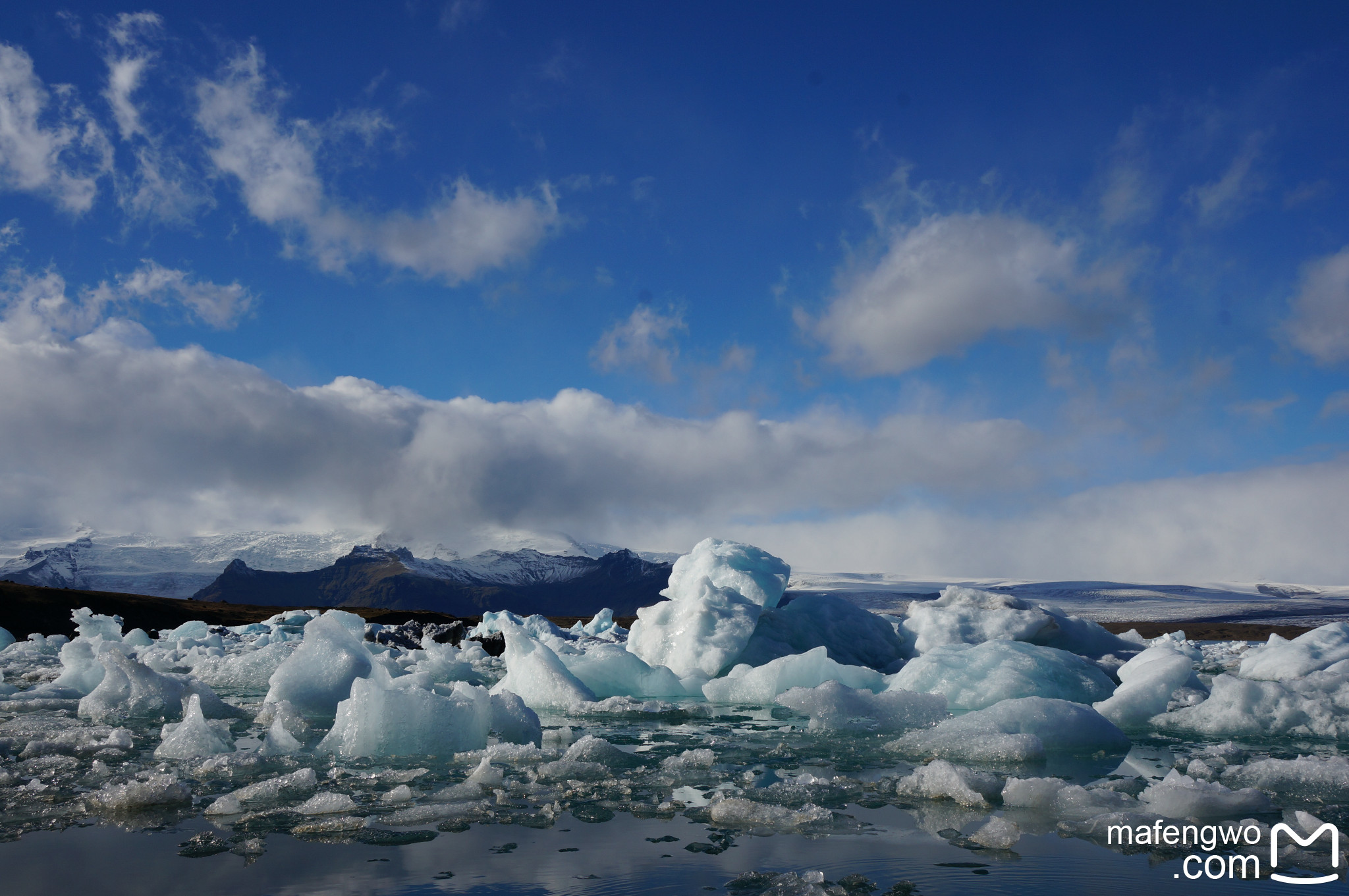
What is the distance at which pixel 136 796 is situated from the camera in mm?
3723

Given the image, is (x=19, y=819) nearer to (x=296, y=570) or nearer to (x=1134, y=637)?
(x=1134, y=637)

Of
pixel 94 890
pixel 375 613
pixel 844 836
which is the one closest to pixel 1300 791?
pixel 844 836

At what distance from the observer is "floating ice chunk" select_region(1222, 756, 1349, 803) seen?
4.25 meters

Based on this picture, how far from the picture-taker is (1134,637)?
662 inches

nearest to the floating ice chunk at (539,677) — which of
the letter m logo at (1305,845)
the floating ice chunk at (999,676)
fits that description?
the floating ice chunk at (999,676)

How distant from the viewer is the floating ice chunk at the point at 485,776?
14.0 ft

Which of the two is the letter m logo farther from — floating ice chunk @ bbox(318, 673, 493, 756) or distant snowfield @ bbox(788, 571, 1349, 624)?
distant snowfield @ bbox(788, 571, 1349, 624)

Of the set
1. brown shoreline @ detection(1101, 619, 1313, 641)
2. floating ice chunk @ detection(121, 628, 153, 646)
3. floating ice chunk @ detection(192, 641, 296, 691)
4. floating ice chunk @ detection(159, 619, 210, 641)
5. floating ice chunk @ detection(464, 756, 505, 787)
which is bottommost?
brown shoreline @ detection(1101, 619, 1313, 641)

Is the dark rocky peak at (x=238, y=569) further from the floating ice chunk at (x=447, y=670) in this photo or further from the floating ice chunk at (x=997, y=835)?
the floating ice chunk at (x=997, y=835)

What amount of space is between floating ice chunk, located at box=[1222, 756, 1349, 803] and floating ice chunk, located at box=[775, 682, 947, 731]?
2.48 metres

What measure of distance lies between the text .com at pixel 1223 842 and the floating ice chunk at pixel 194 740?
5.30 meters

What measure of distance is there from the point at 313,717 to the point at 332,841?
476 cm

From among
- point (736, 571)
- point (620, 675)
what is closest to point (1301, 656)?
point (736, 571)

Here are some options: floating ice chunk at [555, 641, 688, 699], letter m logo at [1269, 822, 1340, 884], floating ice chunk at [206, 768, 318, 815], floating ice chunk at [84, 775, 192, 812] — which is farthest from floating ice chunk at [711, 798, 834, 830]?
floating ice chunk at [555, 641, 688, 699]
